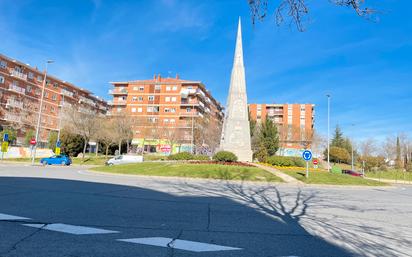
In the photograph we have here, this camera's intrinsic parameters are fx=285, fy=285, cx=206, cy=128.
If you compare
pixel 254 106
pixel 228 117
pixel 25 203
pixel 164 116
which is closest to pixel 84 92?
pixel 164 116

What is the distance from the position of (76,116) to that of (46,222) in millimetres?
41878

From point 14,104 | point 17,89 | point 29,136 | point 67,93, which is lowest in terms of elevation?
point 29,136

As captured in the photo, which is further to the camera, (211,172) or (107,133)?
(107,133)

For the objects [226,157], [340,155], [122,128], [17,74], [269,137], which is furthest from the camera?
[340,155]

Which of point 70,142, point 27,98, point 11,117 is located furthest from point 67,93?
point 70,142

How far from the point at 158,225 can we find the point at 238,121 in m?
21.1

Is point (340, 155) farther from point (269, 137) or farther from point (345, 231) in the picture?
point (345, 231)

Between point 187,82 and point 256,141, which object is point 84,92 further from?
point 256,141

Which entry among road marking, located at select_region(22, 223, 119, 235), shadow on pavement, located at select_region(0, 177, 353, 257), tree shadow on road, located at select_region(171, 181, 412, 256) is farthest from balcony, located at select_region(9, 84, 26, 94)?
tree shadow on road, located at select_region(171, 181, 412, 256)

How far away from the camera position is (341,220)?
6.63 m

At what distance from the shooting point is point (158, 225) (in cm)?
527

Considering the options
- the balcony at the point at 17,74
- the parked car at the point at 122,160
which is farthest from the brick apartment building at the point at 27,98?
the parked car at the point at 122,160

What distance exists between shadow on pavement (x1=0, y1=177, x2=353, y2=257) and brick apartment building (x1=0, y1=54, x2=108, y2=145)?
46122 mm

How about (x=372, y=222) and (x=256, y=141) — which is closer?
(x=372, y=222)
